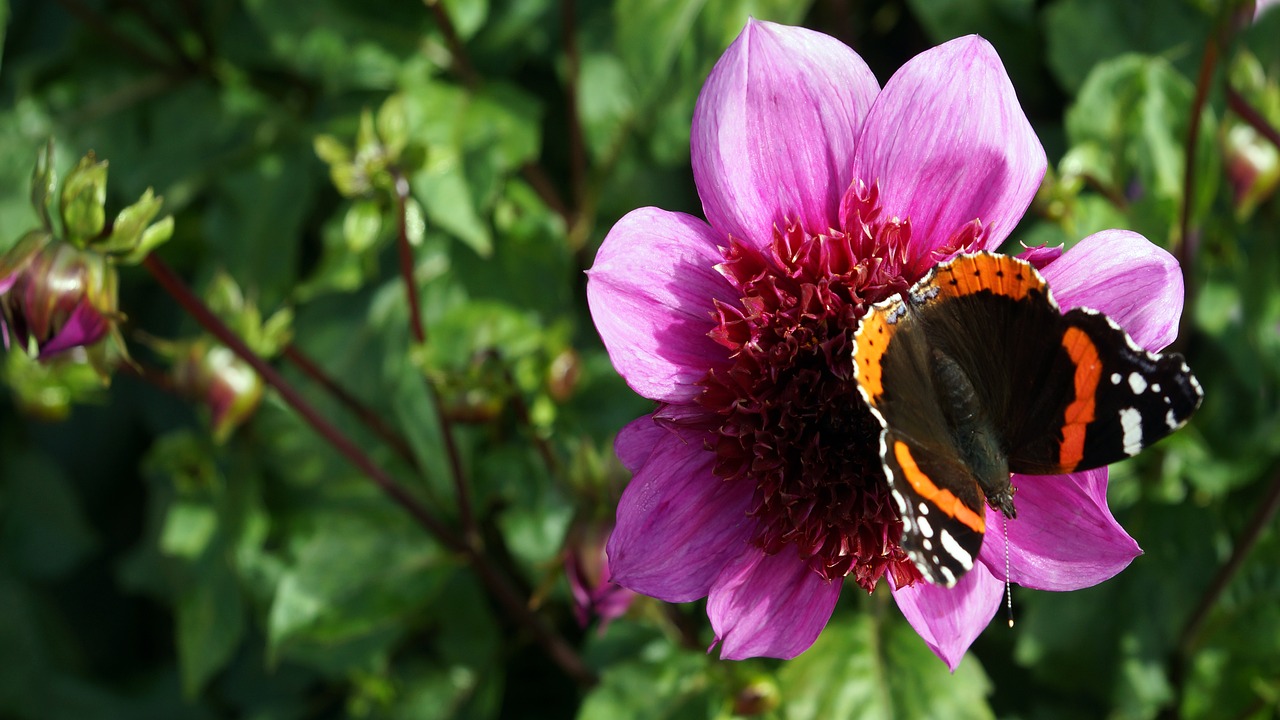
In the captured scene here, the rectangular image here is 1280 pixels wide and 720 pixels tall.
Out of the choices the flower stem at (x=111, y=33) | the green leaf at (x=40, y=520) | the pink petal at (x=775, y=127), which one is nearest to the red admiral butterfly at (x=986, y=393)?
the pink petal at (x=775, y=127)

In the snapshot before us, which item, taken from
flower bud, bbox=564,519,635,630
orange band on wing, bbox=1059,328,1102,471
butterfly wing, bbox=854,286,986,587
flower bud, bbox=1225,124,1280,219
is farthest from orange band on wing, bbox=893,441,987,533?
flower bud, bbox=1225,124,1280,219

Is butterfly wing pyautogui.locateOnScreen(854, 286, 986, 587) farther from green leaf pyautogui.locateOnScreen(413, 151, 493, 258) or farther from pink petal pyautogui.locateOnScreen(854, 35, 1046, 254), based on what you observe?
green leaf pyautogui.locateOnScreen(413, 151, 493, 258)

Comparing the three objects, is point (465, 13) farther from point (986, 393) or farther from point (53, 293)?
point (986, 393)

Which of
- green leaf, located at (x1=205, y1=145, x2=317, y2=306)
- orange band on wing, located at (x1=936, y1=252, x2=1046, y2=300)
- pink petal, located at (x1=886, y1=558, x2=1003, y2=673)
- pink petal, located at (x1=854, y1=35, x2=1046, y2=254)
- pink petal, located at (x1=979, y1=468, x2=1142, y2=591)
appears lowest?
green leaf, located at (x1=205, y1=145, x2=317, y2=306)

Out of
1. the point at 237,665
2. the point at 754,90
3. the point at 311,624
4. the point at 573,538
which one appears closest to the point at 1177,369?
the point at 754,90

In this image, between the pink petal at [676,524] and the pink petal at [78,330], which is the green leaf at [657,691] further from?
the pink petal at [78,330]

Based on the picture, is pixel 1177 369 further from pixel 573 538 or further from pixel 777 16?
pixel 777 16
